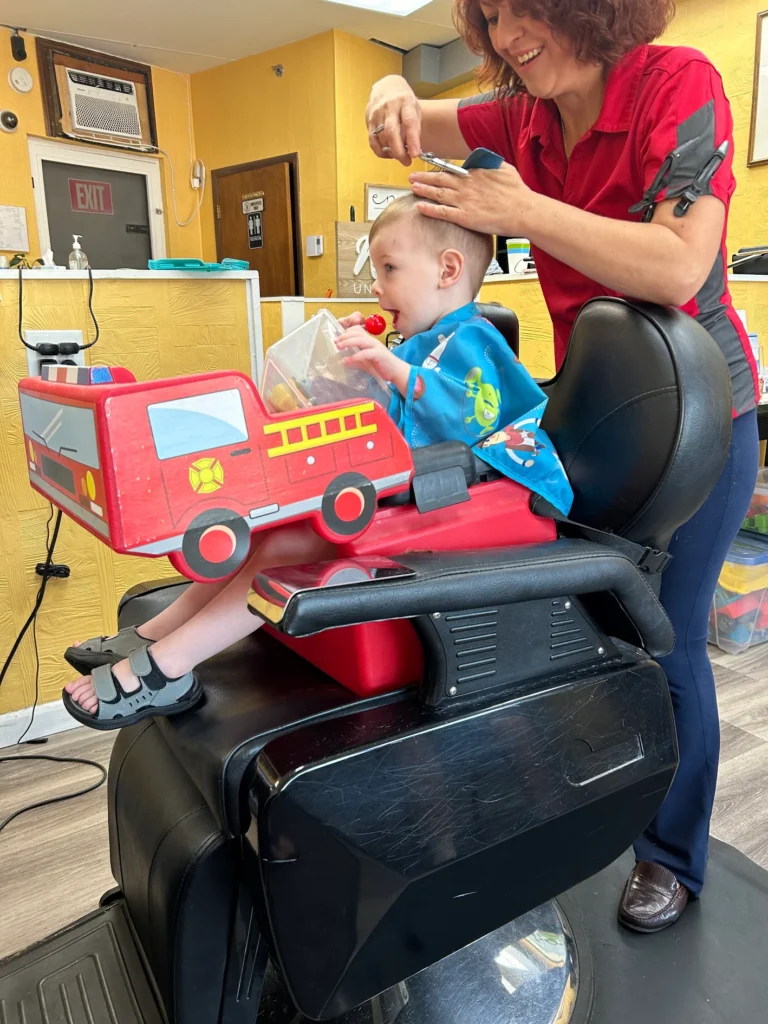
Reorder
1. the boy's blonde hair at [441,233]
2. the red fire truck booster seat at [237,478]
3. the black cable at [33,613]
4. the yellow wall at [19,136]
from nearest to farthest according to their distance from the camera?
1. the red fire truck booster seat at [237,478]
2. the boy's blonde hair at [441,233]
3. the black cable at [33,613]
4. the yellow wall at [19,136]

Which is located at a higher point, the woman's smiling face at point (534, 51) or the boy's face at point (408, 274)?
the woman's smiling face at point (534, 51)

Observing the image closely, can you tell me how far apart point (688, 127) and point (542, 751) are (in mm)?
785

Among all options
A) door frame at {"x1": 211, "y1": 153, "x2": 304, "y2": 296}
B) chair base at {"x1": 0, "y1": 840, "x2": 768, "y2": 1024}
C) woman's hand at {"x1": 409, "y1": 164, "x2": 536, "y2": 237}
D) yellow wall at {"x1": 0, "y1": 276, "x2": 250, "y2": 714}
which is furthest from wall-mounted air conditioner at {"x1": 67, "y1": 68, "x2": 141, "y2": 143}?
chair base at {"x1": 0, "y1": 840, "x2": 768, "y2": 1024}

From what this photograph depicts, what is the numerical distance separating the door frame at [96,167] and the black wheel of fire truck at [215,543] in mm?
5582

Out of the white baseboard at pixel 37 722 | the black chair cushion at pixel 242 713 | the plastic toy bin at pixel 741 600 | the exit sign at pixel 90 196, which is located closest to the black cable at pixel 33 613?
the white baseboard at pixel 37 722

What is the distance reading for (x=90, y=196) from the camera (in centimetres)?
576

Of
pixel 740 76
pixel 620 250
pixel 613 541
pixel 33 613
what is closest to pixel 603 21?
pixel 620 250

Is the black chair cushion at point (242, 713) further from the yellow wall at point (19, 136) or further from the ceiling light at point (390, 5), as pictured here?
the yellow wall at point (19, 136)

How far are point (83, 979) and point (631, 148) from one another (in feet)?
4.53

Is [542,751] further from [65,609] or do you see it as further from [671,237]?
[65,609]

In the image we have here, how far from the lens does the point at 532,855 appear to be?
2.68 feet

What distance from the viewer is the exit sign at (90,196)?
5652 mm

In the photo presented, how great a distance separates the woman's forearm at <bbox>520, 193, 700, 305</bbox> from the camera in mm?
895

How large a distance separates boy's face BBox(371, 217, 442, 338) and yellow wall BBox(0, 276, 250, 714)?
3.65 feet
